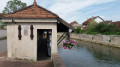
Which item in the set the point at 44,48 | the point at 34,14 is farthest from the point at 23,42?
the point at 44,48

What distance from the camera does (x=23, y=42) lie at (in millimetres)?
8211

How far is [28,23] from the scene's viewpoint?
8.06 m

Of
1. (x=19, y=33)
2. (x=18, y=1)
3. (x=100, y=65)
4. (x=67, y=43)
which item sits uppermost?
(x=18, y=1)

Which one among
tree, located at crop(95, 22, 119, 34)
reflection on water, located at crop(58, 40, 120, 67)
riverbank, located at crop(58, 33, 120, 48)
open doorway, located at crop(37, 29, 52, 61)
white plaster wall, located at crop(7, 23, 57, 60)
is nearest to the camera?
white plaster wall, located at crop(7, 23, 57, 60)

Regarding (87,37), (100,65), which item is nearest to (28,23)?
(100,65)

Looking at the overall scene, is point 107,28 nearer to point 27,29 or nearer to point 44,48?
point 44,48

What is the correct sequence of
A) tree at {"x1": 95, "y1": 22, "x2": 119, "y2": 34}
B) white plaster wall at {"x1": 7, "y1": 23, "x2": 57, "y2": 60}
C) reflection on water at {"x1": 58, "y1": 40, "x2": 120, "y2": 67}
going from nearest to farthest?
white plaster wall at {"x1": 7, "y1": 23, "x2": 57, "y2": 60}, reflection on water at {"x1": 58, "y1": 40, "x2": 120, "y2": 67}, tree at {"x1": 95, "y1": 22, "x2": 119, "y2": 34}

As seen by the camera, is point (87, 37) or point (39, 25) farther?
point (87, 37)

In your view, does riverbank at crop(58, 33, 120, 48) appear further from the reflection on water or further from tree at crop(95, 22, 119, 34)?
the reflection on water

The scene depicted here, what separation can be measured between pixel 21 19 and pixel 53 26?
5.56ft

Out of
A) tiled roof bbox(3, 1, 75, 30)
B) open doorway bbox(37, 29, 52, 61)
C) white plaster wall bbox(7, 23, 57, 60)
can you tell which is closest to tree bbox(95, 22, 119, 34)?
open doorway bbox(37, 29, 52, 61)

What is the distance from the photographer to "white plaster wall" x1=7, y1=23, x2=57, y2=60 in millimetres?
8125

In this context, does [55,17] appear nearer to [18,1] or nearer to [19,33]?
[19,33]

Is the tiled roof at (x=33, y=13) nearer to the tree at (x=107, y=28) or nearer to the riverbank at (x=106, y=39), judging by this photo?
the riverbank at (x=106, y=39)
